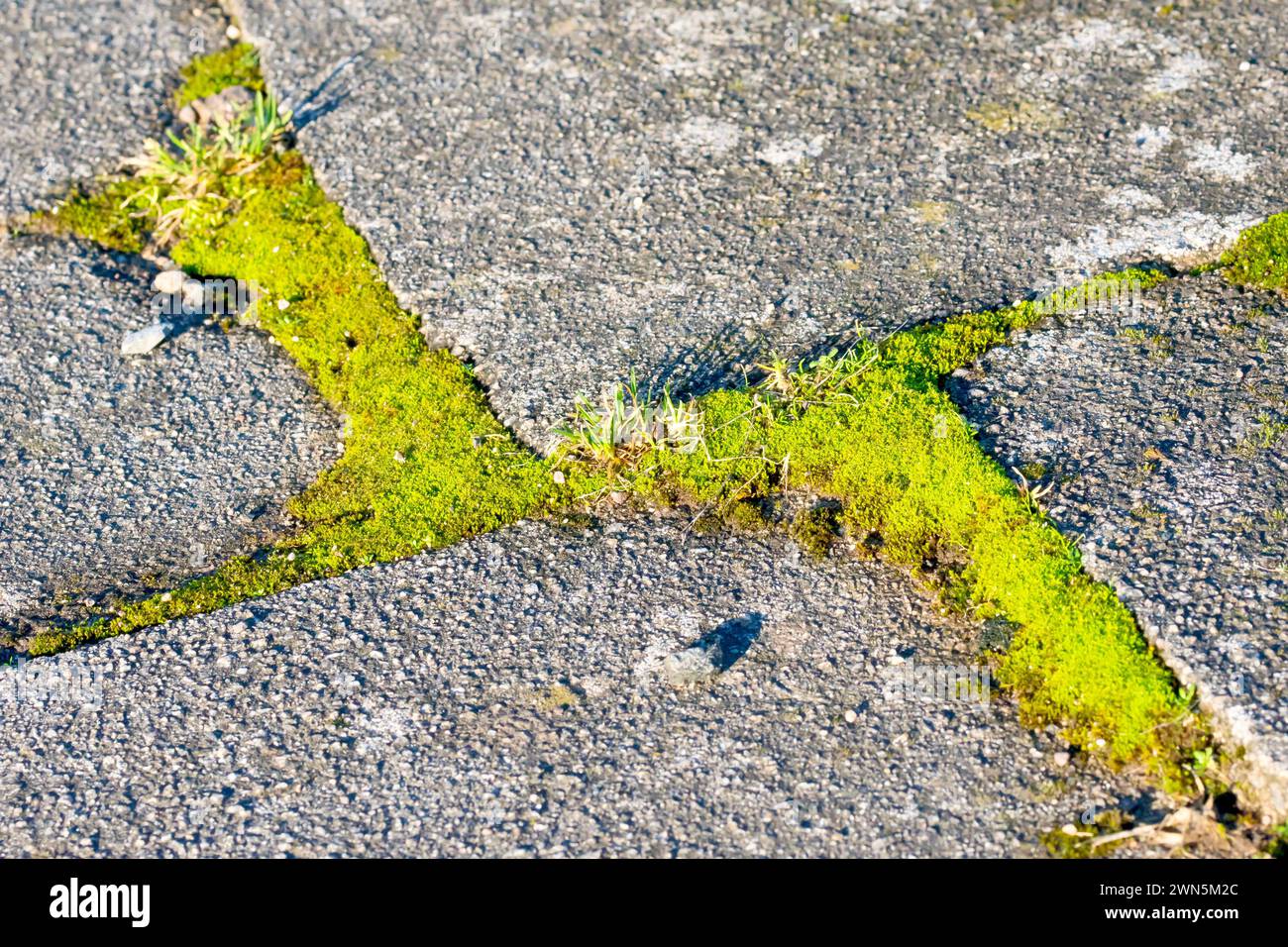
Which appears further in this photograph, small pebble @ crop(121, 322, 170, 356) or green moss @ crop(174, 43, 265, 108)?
green moss @ crop(174, 43, 265, 108)

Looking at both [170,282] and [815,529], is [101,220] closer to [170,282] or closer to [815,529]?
[170,282]

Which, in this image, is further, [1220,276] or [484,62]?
[484,62]

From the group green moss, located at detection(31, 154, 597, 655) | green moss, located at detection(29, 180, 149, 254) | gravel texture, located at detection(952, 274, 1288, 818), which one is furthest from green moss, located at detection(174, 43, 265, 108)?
gravel texture, located at detection(952, 274, 1288, 818)

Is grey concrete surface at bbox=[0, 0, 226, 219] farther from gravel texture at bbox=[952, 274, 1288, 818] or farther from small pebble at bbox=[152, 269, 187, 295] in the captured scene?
gravel texture at bbox=[952, 274, 1288, 818]

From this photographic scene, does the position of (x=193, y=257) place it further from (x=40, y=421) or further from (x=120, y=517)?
(x=120, y=517)

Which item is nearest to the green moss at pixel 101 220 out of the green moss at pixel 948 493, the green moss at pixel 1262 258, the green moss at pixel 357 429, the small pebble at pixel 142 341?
the green moss at pixel 357 429

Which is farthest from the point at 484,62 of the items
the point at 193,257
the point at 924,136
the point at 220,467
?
the point at 220,467
